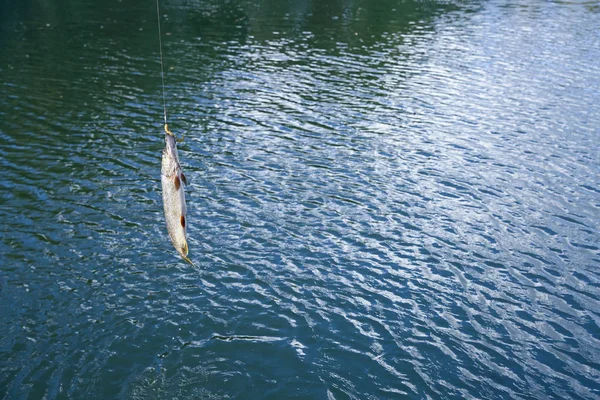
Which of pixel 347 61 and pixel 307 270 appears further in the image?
pixel 347 61

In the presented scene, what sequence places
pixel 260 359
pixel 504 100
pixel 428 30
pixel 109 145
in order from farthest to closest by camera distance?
pixel 428 30 < pixel 504 100 < pixel 109 145 < pixel 260 359

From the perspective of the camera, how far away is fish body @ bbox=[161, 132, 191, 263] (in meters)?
9.91

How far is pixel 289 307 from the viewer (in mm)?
17375

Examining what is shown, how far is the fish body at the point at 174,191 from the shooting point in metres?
9.91

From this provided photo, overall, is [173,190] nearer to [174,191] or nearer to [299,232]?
[174,191]

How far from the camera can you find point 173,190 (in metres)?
10.1

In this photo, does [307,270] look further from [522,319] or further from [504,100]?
[504,100]

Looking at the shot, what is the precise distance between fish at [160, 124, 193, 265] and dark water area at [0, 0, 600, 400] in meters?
5.41

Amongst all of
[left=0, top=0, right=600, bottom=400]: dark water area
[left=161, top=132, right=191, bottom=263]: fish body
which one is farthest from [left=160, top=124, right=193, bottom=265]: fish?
[left=0, top=0, right=600, bottom=400]: dark water area

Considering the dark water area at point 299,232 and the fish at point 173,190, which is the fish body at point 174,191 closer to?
the fish at point 173,190

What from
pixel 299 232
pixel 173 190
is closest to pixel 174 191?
pixel 173 190

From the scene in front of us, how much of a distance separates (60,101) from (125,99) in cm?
352

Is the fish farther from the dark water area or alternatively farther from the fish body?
the dark water area

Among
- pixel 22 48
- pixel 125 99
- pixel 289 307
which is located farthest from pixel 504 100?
pixel 22 48
